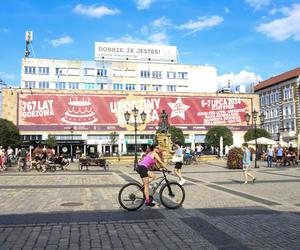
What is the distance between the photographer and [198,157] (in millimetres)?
43562

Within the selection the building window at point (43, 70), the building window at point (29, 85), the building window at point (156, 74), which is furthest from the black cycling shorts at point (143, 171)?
the building window at point (156, 74)

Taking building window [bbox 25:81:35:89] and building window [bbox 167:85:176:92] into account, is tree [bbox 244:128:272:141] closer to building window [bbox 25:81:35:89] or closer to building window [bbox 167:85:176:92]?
building window [bbox 167:85:176:92]

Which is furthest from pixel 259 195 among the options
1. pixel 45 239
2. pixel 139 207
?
pixel 45 239

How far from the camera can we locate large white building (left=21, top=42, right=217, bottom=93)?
91.3 metres

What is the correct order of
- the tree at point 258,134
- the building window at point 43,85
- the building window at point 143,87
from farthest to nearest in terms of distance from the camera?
1. the building window at point 143,87
2. the building window at point 43,85
3. the tree at point 258,134

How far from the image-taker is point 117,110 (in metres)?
85.6

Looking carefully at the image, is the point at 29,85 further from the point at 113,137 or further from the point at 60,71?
the point at 113,137

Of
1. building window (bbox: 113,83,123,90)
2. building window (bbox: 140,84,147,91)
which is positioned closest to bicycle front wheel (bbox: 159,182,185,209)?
building window (bbox: 113,83,123,90)

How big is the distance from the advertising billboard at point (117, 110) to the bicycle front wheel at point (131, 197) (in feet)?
240

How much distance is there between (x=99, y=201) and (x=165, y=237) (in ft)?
16.1

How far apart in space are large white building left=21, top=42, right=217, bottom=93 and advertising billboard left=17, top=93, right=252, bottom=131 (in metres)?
7.94

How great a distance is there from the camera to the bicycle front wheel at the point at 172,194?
10688mm

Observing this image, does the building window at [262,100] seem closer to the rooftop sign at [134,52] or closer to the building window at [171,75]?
the building window at [171,75]

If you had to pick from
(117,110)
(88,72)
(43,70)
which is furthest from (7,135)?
(88,72)
